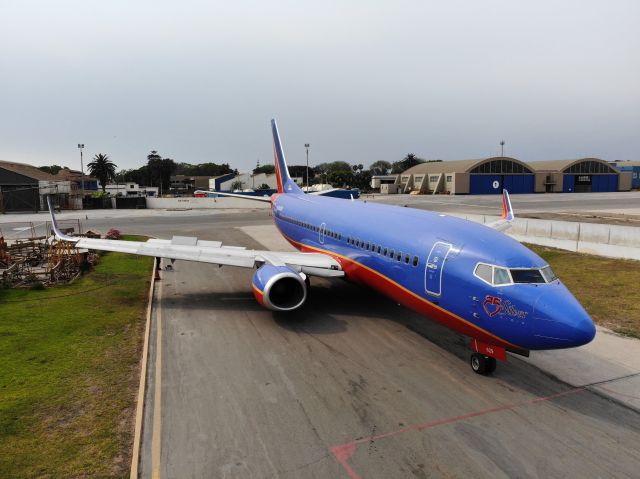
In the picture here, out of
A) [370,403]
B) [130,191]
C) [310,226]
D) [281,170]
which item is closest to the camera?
[370,403]

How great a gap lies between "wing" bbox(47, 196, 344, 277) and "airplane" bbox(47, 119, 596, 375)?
4 centimetres

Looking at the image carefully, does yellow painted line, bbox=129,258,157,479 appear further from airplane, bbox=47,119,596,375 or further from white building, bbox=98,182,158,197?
white building, bbox=98,182,158,197

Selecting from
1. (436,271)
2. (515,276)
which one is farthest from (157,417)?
(515,276)

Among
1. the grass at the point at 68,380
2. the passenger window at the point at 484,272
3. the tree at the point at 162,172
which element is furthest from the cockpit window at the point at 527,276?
the tree at the point at 162,172

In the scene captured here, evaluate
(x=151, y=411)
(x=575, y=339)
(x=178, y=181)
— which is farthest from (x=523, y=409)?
(x=178, y=181)

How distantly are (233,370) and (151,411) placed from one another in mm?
2750

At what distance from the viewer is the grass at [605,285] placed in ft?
55.1

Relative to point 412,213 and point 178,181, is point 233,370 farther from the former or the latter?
point 178,181

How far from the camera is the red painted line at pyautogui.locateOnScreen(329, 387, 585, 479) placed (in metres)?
8.63

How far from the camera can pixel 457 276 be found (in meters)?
12.0

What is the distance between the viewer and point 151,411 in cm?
1042

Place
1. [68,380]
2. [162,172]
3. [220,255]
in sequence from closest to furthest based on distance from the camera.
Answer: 1. [68,380]
2. [220,255]
3. [162,172]

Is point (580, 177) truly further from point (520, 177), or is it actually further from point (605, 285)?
point (605, 285)

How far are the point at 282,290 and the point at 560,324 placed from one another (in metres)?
10.2
